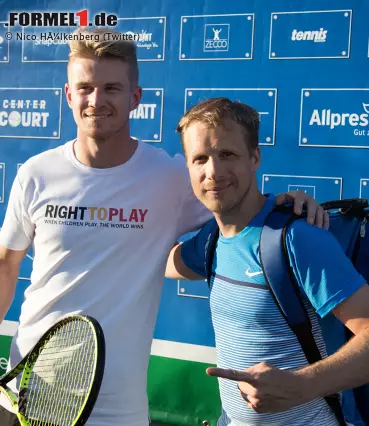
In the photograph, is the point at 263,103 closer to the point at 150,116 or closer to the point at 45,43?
the point at 150,116

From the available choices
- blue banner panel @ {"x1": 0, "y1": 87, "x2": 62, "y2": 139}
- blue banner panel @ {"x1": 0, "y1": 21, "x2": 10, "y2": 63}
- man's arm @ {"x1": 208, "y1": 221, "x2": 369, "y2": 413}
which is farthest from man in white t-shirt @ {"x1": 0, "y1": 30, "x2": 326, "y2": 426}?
blue banner panel @ {"x1": 0, "y1": 21, "x2": 10, "y2": 63}

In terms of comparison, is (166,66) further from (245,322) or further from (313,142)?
(245,322)

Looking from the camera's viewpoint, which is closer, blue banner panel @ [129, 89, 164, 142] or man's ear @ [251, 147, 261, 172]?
man's ear @ [251, 147, 261, 172]

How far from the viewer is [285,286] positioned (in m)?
1.69

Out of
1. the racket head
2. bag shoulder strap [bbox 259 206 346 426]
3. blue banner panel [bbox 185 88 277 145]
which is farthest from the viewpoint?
blue banner panel [bbox 185 88 277 145]

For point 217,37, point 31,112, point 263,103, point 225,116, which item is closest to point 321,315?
point 225,116

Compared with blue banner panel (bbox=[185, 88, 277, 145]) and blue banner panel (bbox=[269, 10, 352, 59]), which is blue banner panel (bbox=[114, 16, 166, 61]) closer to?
blue banner panel (bbox=[185, 88, 277, 145])

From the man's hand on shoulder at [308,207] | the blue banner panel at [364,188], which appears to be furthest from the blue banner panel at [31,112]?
the man's hand on shoulder at [308,207]

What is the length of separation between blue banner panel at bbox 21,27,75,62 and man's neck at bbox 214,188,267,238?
6.35 ft

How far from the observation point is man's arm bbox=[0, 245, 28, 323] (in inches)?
92.7

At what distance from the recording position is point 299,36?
3.02 m

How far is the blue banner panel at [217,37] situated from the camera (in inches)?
123

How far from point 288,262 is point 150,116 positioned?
6.00 ft

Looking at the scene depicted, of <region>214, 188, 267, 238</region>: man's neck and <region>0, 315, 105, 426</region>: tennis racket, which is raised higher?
<region>214, 188, 267, 238</region>: man's neck
